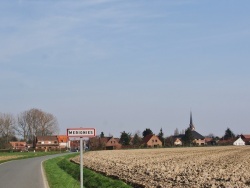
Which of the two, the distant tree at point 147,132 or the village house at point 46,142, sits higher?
the distant tree at point 147,132

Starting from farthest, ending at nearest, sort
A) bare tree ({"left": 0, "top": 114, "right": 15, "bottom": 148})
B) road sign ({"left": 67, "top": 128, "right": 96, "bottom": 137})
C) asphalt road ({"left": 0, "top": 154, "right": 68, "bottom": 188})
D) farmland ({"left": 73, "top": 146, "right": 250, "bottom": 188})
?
bare tree ({"left": 0, "top": 114, "right": 15, "bottom": 148}) < asphalt road ({"left": 0, "top": 154, "right": 68, "bottom": 188}) < farmland ({"left": 73, "top": 146, "right": 250, "bottom": 188}) < road sign ({"left": 67, "top": 128, "right": 96, "bottom": 137})

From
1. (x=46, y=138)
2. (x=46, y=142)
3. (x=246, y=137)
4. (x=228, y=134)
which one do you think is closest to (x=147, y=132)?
(x=46, y=142)

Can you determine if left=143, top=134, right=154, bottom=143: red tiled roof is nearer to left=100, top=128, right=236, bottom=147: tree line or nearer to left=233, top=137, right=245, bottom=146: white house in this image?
left=100, top=128, right=236, bottom=147: tree line

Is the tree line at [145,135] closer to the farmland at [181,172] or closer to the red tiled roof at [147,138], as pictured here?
the red tiled roof at [147,138]

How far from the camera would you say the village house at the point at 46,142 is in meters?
138

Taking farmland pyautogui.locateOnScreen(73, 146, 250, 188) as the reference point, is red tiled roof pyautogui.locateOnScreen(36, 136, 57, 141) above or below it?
above

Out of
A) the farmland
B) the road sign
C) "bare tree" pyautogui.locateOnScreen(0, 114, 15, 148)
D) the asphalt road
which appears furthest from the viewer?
"bare tree" pyautogui.locateOnScreen(0, 114, 15, 148)

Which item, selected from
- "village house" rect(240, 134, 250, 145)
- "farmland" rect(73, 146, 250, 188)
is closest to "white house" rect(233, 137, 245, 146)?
"village house" rect(240, 134, 250, 145)

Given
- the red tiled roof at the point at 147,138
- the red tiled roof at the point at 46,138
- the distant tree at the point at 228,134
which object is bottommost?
the red tiled roof at the point at 147,138

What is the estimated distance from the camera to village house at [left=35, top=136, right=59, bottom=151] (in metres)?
138

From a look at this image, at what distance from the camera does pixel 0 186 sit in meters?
20.4

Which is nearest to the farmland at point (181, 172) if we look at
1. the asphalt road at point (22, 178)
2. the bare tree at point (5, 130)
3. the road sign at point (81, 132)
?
the asphalt road at point (22, 178)

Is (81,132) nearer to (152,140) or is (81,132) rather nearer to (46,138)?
(152,140)

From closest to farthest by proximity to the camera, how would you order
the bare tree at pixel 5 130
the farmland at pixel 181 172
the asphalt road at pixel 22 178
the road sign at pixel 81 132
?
1. the road sign at pixel 81 132
2. the farmland at pixel 181 172
3. the asphalt road at pixel 22 178
4. the bare tree at pixel 5 130
